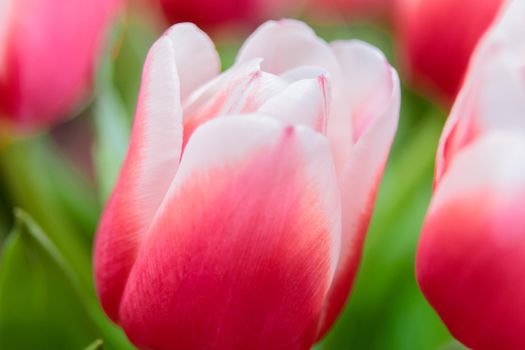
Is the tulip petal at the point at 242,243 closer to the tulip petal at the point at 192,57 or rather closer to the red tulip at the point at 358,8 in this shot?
the tulip petal at the point at 192,57

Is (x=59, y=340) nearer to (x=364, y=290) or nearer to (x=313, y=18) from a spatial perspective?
(x=364, y=290)

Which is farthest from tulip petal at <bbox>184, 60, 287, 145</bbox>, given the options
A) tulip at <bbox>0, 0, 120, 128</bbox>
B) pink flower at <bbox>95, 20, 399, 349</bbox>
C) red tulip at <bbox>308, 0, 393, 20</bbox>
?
red tulip at <bbox>308, 0, 393, 20</bbox>

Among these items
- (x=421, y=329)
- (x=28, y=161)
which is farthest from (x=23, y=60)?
(x=421, y=329)

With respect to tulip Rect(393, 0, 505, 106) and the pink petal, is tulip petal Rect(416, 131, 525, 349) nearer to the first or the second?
the pink petal

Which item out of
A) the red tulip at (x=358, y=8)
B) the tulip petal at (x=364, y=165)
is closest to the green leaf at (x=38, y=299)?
the tulip petal at (x=364, y=165)

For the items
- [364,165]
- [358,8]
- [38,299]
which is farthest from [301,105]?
[358,8]

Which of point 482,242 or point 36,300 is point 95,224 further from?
point 482,242
